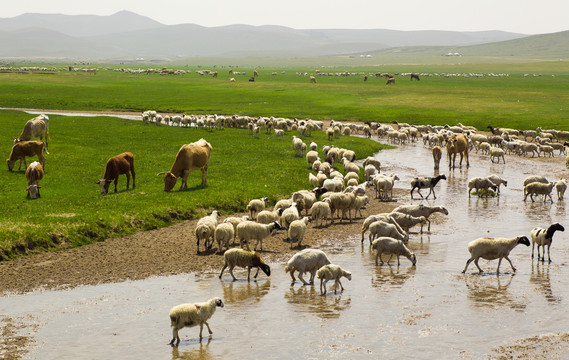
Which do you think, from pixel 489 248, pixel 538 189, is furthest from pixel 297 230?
pixel 538 189

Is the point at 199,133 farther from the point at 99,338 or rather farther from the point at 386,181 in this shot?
the point at 99,338

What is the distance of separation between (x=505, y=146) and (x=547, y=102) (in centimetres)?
3256

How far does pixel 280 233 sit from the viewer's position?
2283 cm

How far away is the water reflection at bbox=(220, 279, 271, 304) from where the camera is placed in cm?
1539

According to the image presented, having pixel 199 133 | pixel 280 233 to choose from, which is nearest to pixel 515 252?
pixel 280 233

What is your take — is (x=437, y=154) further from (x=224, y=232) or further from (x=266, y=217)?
(x=224, y=232)

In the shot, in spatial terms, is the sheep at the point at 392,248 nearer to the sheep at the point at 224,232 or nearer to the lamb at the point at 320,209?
the sheep at the point at 224,232

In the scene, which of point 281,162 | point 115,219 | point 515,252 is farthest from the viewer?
point 281,162

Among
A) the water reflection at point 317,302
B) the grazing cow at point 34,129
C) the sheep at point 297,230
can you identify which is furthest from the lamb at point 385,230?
the grazing cow at point 34,129

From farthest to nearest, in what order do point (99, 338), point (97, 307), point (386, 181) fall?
point (386, 181)
point (97, 307)
point (99, 338)

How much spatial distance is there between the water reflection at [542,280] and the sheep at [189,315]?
8740mm

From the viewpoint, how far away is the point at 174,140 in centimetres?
4441

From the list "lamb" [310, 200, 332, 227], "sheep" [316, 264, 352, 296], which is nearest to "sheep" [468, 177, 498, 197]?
"lamb" [310, 200, 332, 227]

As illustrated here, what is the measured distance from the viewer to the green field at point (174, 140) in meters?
22.5
